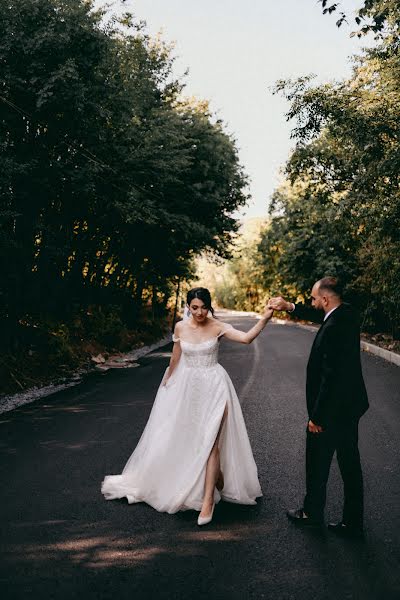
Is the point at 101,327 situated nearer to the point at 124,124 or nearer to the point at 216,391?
the point at 124,124

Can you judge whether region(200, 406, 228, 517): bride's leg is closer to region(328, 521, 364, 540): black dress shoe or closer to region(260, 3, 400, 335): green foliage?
region(328, 521, 364, 540): black dress shoe

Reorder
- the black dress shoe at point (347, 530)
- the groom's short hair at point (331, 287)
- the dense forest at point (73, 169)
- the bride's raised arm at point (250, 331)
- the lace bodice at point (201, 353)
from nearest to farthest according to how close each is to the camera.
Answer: the black dress shoe at point (347, 530)
the groom's short hair at point (331, 287)
the bride's raised arm at point (250, 331)
the lace bodice at point (201, 353)
the dense forest at point (73, 169)

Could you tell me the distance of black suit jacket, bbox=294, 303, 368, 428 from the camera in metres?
4.24

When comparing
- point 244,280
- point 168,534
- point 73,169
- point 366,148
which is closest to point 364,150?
point 366,148

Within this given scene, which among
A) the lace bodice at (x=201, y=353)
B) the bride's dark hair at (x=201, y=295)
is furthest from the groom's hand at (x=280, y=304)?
the lace bodice at (x=201, y=353)

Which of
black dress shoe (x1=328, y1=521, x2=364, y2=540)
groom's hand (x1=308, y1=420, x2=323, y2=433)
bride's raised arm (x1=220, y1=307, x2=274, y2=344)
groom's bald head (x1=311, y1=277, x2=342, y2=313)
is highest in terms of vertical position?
groom's bald head (x1=311, y1=277, x2=342, y2=313)

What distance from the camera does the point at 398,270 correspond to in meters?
17.9

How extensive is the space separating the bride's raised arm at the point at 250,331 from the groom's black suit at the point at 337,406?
0.44 m

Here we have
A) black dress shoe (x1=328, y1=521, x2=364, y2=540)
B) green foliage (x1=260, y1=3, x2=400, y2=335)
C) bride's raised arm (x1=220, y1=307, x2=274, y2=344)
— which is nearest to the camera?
black dress shoe (x1=328, y1=521, x2=364, y2=540)

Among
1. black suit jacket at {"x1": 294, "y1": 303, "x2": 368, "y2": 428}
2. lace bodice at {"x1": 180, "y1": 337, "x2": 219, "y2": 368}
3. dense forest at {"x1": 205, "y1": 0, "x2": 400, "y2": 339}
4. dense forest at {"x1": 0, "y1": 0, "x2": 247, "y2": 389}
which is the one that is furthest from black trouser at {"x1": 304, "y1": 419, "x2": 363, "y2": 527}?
dense forest at {"x1": 0, "y1": 0, "x2": 247, "y2": 389}

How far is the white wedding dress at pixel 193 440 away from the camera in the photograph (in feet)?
15.8

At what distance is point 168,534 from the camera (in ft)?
13.9

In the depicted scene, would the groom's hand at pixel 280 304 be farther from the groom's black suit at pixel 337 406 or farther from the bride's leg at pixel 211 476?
the bride's leg at pixel 211 476

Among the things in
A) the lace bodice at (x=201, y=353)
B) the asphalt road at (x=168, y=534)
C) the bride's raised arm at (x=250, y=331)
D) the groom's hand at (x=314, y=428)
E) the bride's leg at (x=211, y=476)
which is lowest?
the asphalt road at (x=168, y=534)
